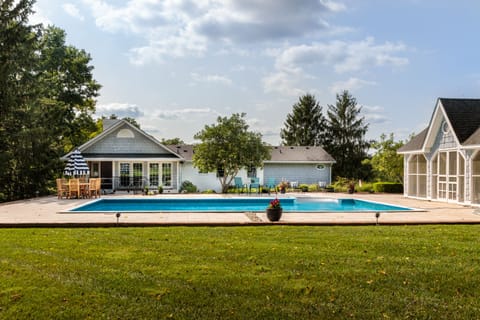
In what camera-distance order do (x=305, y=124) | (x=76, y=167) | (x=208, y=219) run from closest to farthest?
1. (x=208, y=219)
2. (x=76, y=167)
3. (x=305, y=124)

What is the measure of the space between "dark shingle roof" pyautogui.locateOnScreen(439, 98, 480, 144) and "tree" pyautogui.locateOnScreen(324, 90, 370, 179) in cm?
2682

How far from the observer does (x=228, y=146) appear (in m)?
24.4

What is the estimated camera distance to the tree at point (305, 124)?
50.2 metres

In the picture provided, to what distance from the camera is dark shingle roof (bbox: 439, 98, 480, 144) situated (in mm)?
17781

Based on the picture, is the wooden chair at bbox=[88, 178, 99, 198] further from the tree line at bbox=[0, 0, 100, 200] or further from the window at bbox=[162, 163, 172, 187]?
the window at bbox=[162, 163, 172, 187]

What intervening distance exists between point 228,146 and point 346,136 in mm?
27599

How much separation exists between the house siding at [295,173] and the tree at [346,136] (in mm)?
15975

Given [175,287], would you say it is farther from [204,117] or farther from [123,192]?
[204,117]

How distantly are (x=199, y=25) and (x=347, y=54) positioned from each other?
799cm

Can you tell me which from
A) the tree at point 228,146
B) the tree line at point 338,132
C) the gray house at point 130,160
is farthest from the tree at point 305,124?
the tree at point 228,146

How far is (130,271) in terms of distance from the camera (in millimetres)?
5578

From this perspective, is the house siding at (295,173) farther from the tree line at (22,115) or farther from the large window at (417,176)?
the tree line at (22,115)

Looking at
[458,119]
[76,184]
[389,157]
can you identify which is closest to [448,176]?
[458,119]

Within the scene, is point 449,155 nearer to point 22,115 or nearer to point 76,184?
point 76,184
